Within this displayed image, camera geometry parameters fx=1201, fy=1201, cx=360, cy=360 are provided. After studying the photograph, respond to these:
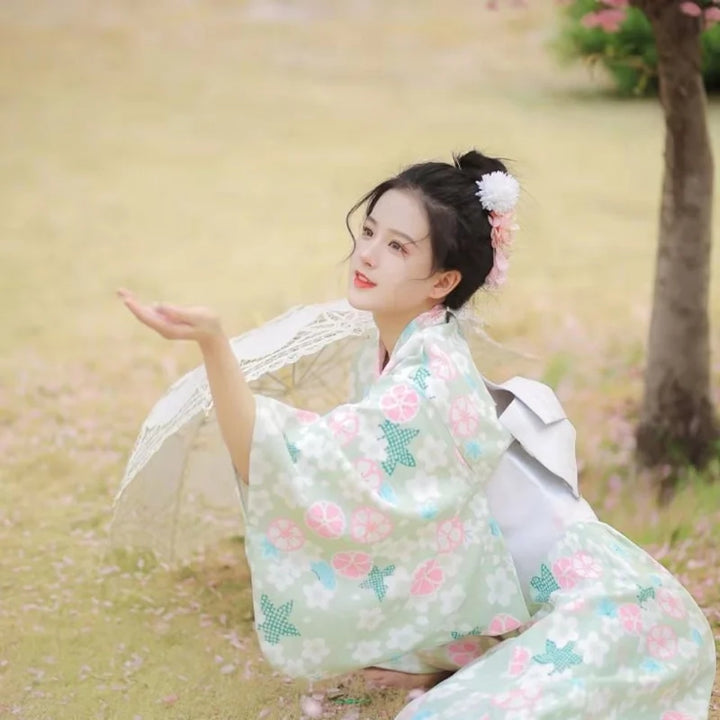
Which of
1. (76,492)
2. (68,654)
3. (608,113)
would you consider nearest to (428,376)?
(68,654)

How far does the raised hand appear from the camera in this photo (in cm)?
183

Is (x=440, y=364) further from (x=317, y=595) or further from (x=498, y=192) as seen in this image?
(x=317, y=595)

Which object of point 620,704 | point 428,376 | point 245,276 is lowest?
point 245,276

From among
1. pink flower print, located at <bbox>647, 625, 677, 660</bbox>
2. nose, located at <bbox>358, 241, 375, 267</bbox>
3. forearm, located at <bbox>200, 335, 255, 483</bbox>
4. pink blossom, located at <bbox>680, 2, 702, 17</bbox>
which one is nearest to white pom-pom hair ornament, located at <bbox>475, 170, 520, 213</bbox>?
nose, located at <bbox>358, 241, 375, 267</bbox>

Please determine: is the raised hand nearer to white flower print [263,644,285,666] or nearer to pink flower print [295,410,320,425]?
pink flower print [295,410,320,425]

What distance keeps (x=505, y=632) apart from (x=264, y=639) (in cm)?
46

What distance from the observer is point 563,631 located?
2.10 m

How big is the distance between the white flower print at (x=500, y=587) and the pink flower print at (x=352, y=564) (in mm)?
264

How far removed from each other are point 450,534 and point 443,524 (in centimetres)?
3

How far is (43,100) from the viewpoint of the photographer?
1035 centimetres

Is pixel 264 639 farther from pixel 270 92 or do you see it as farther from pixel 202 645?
pixel 270 92

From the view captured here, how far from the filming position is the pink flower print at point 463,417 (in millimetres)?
2127

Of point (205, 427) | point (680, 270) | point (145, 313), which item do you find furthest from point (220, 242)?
point (145, 313)

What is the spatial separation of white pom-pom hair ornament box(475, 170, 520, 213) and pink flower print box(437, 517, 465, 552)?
1.91 ft
